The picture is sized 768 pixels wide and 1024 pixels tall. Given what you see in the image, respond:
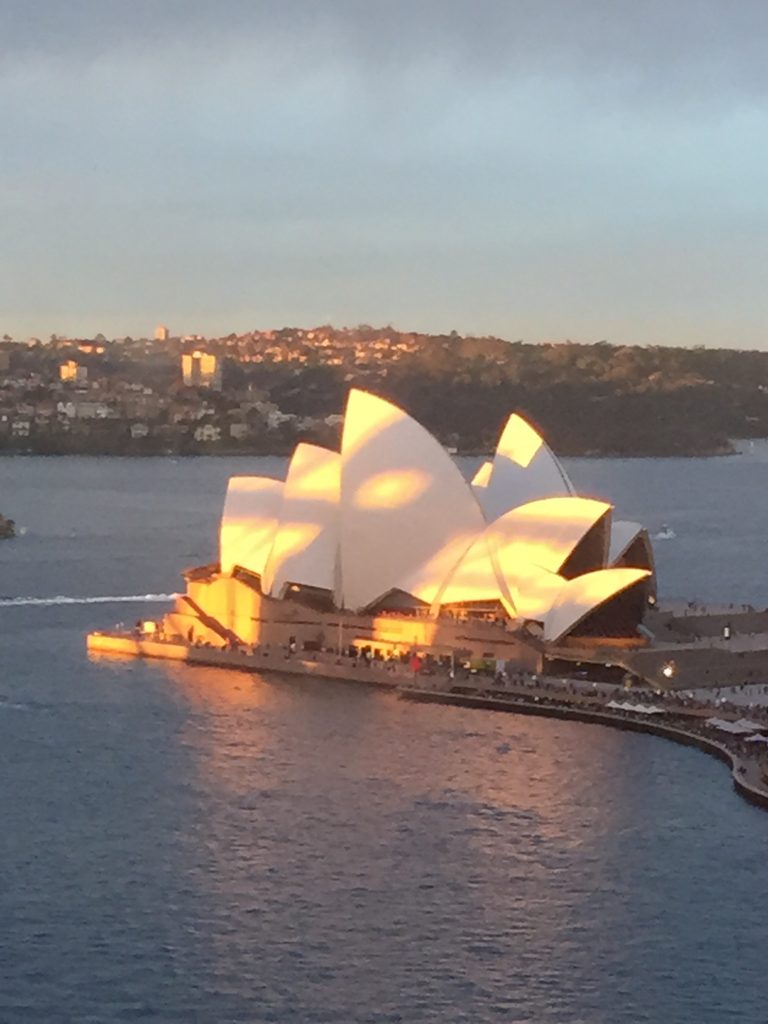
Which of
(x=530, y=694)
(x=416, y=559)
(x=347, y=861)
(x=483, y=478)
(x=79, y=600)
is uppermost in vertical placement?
(x=483, y=478)

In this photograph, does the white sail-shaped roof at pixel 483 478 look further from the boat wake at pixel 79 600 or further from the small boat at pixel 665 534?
the small boat at pixel 665 534

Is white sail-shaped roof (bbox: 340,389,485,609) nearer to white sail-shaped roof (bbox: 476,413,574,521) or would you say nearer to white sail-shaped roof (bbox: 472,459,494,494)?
white sail-shaped roof (bbox: 476,413,574,521)

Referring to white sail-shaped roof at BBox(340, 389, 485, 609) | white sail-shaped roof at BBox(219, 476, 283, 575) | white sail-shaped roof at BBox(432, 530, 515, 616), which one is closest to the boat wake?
white sail-shaped roof at BBox(219, 476, 283, 575)

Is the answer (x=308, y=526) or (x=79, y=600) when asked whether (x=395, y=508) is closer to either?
(x=308, y=526)

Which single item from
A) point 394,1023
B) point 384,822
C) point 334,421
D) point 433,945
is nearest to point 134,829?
point 384,822

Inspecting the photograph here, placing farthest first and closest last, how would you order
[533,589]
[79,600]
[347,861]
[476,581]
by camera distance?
[79,600] → [476,581] → [533,589] → [347,861]

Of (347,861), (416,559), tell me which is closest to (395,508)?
(416,559)

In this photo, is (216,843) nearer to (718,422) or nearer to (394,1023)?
(394,1023)
